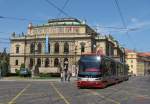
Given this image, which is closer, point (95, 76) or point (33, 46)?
point (95, 76)

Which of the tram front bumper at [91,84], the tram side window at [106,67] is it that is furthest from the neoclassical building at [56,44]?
the tram front bumper at [91,84]

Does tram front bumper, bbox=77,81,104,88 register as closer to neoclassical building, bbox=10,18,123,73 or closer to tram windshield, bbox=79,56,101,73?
tram windshield, bbox=79,56,101,73

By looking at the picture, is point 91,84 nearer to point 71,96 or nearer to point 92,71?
point 92,71

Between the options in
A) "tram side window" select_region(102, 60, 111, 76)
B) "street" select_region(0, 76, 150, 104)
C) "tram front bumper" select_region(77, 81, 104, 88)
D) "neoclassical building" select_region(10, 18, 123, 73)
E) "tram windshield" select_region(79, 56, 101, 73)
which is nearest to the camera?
"street" select_region(0, 76, 150, 104)

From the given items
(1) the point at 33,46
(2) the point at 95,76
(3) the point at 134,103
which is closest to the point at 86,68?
(2) the point at 95,76

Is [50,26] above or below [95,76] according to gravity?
above

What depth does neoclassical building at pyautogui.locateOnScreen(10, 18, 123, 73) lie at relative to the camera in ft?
440

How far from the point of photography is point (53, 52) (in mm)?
140000

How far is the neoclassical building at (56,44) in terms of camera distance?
134250mm

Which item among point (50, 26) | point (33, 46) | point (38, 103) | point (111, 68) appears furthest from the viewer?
point (33, 46)

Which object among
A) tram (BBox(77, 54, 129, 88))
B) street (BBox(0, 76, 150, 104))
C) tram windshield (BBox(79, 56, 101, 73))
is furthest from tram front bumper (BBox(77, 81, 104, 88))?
street (BBox(0, 76, 150, 104))

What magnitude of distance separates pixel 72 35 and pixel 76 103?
387 feet

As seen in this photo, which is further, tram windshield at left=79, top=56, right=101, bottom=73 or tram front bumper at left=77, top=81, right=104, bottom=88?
tram windshield at left=79, top=56, right=101, bottom=73

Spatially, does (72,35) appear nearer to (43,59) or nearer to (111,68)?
(43,59)
